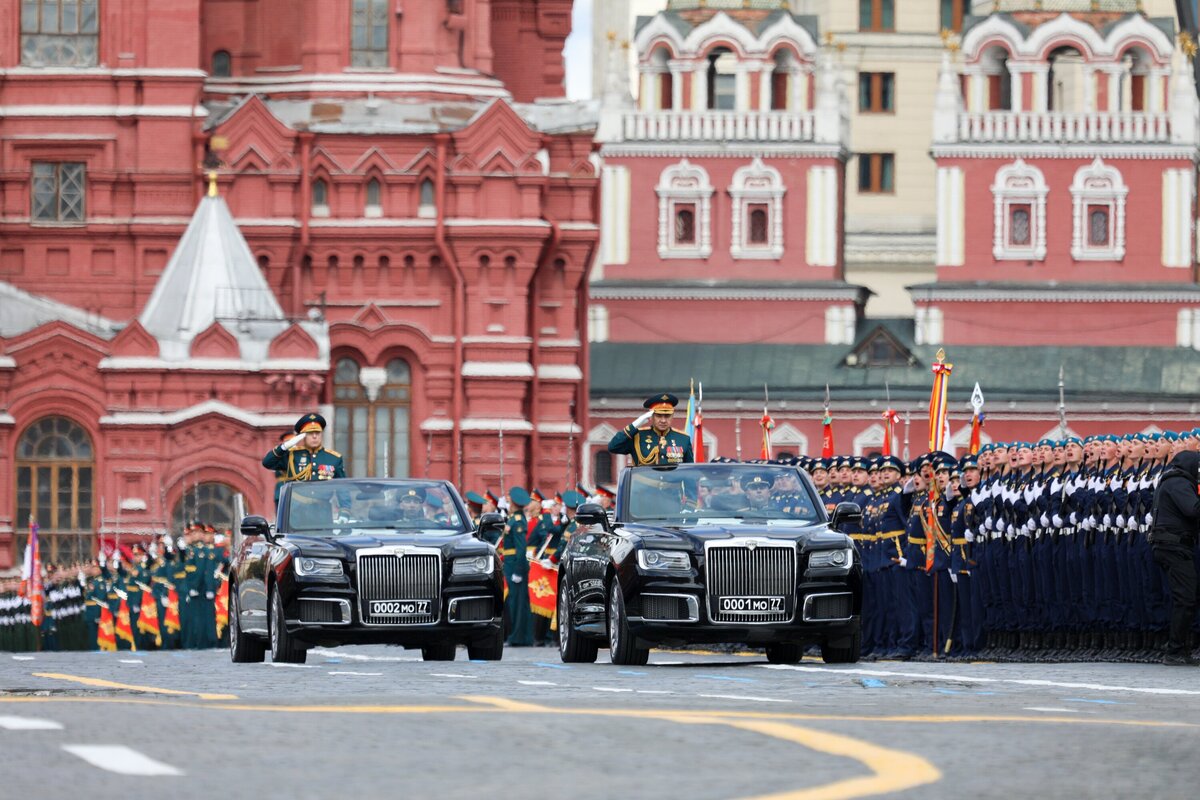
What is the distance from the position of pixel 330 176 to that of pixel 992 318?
24.5m

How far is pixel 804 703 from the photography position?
1585 centimetres

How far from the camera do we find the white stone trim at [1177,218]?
85125 mm

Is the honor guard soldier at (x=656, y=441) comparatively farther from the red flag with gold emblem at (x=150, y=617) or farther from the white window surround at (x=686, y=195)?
the white window surround at (x=686, y=195)

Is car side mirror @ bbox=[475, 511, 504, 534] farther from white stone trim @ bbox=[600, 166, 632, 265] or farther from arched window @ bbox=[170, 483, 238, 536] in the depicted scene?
white stone trim @ bbox=[600, 166, 632, 265]

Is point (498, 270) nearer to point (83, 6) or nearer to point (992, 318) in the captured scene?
point (83, 6)

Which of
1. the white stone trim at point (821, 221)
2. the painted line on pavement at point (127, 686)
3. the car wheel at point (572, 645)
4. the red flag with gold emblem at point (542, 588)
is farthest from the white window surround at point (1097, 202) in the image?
the painted line on pavement at point (127, 686)

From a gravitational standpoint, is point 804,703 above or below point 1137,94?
below

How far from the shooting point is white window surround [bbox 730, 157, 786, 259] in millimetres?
85250

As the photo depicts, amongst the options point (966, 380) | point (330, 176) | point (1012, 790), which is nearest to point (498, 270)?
point (330, 176)

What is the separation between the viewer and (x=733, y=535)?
20.7 metres

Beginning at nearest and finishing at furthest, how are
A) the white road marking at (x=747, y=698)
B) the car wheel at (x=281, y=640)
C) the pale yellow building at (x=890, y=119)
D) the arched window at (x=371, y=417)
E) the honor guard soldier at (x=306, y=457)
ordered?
1. the white road marking at (x=747, y=698)
2. the car wheel at (x=281, y=640)
3. the honor guard soldier at (x=306, y=457)
4. the arched window at (x=371, y=417)
5. the pale yellow building at (x=890, y=119)

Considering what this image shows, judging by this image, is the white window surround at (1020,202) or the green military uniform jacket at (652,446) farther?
the white window surround at (1020,202)

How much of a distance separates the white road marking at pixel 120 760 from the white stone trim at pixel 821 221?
239ft

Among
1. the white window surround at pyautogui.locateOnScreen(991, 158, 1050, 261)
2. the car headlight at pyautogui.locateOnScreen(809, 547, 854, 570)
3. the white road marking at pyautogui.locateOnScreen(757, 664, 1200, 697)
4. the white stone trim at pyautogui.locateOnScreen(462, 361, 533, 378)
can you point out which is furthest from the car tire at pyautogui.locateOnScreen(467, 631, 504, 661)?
the white window surround at pyautogui.locateOnScreen(991, 158, 1050, 261)
